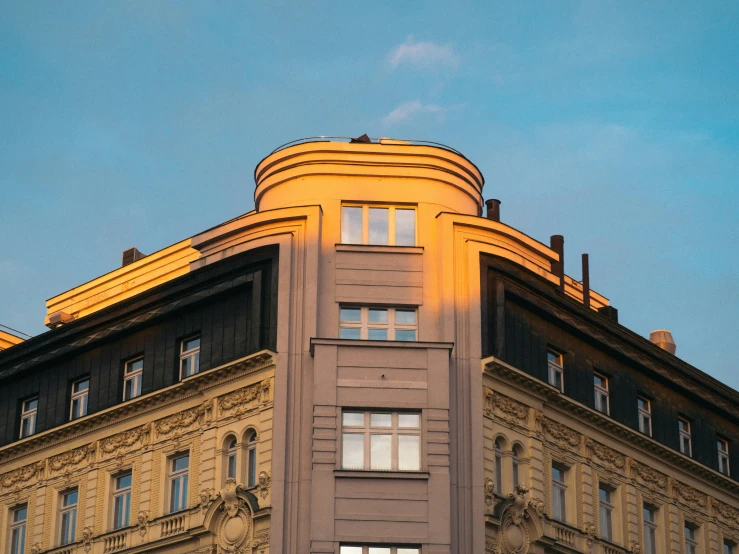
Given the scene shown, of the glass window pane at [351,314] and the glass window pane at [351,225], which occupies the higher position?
the glass window pane at [351,225]

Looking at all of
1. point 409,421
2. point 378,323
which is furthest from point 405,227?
point 409,421

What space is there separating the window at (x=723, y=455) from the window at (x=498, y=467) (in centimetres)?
1540

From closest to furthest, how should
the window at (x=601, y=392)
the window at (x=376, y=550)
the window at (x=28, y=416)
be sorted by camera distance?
1. the window at (x=376, y=550)
2. the window at (x=601, y=392)
3. the window at (x=28, y=416)

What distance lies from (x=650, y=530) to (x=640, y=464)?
2.47 m

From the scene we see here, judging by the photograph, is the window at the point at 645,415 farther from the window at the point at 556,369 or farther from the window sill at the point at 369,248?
the window sill at the point at 369,248

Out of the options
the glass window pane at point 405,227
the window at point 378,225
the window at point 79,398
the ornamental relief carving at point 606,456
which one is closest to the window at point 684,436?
the ornamental relief carving at point 606,456

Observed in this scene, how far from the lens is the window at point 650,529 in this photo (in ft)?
197

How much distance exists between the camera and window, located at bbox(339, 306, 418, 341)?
175 feet

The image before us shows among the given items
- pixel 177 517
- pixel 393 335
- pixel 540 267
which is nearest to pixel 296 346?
pixel 393 335

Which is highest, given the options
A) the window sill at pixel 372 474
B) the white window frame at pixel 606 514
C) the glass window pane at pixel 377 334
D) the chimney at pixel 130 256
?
the chimney at pixel 130 256

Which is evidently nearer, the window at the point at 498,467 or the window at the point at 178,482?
the window at the point at 498,467

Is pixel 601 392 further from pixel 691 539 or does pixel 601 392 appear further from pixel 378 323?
pixel 378 323

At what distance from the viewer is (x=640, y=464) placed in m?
60.2

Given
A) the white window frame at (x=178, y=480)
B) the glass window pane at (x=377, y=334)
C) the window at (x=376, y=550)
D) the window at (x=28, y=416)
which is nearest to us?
the window at (x=376, y=550)
